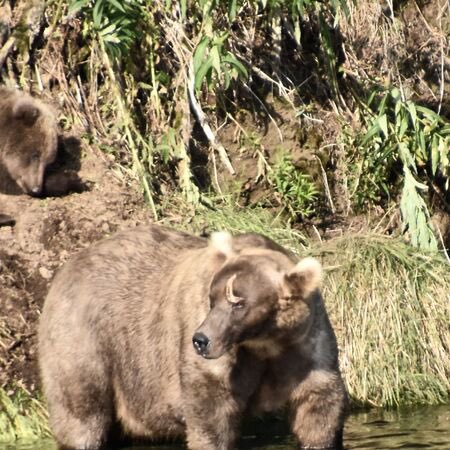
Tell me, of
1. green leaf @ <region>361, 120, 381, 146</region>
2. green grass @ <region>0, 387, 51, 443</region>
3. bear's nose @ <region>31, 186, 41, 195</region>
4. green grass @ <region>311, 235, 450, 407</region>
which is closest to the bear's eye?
green grass @ <region>0, 387, 51, 443</region>

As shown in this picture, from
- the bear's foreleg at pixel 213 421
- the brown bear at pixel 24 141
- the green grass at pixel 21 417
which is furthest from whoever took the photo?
the brown bear at pixel 24 141

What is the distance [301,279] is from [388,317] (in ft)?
10.4

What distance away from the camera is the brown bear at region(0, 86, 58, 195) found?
1083cm

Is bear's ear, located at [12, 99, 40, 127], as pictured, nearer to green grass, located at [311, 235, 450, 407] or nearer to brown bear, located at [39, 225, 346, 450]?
green grass, located at [311, 235, 450, 407]

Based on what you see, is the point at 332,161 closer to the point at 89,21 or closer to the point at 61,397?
the point at 89,21

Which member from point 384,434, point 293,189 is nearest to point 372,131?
point 293,189

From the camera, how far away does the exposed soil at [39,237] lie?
930cm

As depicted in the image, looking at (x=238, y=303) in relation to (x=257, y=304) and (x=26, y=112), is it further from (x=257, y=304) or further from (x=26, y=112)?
(x=26, y=112)

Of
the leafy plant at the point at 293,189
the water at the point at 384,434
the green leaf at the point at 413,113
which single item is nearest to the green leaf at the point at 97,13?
the leafy plant at the point at 293,189

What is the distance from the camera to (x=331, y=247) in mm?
10312

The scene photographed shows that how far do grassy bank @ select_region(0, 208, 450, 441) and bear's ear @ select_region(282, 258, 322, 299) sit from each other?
2.92 m

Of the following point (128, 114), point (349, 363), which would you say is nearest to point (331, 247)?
point (349, 363)

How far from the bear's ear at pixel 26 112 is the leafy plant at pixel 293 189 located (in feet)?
7.10

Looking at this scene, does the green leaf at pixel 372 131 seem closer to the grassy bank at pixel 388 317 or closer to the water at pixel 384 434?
the grassy bank at pixel 388 317
